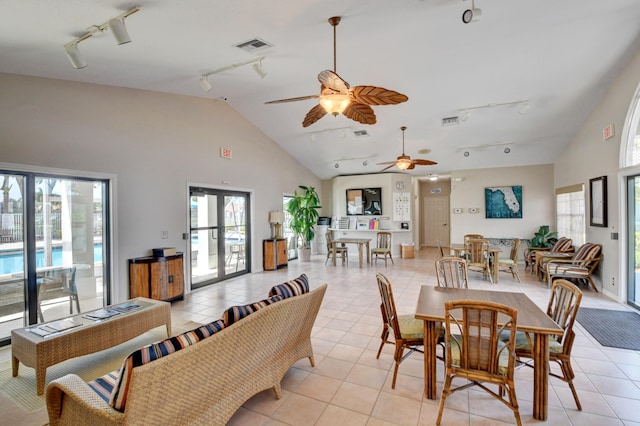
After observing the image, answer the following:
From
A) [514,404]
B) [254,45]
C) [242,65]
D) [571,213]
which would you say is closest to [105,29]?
[254,45]

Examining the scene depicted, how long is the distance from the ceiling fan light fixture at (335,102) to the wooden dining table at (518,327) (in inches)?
80.0

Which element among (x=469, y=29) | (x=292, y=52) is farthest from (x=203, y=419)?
(x=469, y=29)

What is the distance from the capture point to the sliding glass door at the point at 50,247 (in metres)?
3.45

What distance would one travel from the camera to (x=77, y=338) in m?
2.68

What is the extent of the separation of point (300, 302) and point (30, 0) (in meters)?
3.18

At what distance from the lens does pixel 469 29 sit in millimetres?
3619

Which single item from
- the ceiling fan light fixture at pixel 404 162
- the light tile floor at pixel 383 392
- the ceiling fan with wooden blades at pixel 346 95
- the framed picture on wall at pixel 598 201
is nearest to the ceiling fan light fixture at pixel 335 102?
the ceiling fan with wooden blades at pixel 346 95

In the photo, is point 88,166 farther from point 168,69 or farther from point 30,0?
point 30,0

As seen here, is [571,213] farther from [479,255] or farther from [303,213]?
[303,213]

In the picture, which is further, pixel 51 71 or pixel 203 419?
pixel 51 71

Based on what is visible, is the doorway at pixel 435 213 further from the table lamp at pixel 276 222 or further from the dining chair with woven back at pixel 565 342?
the dining chair with woven back at pixel 565 342

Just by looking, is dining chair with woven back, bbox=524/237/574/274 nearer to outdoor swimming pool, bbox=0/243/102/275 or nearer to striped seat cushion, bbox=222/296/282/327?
striped seat cushion, bbox=222/296/282/327

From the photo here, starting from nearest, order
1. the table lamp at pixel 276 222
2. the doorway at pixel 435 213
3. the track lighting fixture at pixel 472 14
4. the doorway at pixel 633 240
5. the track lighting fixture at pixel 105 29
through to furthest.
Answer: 1. the track lighting fixture at pixel 105 29
2. the track lighting fixture at pixel 472 14
3. the doorway at pixel 633 240
4. the table lamp at pixel 276 222
5. the doorway at pixel 435 213

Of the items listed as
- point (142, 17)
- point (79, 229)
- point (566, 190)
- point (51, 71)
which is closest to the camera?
point (142, 17)
